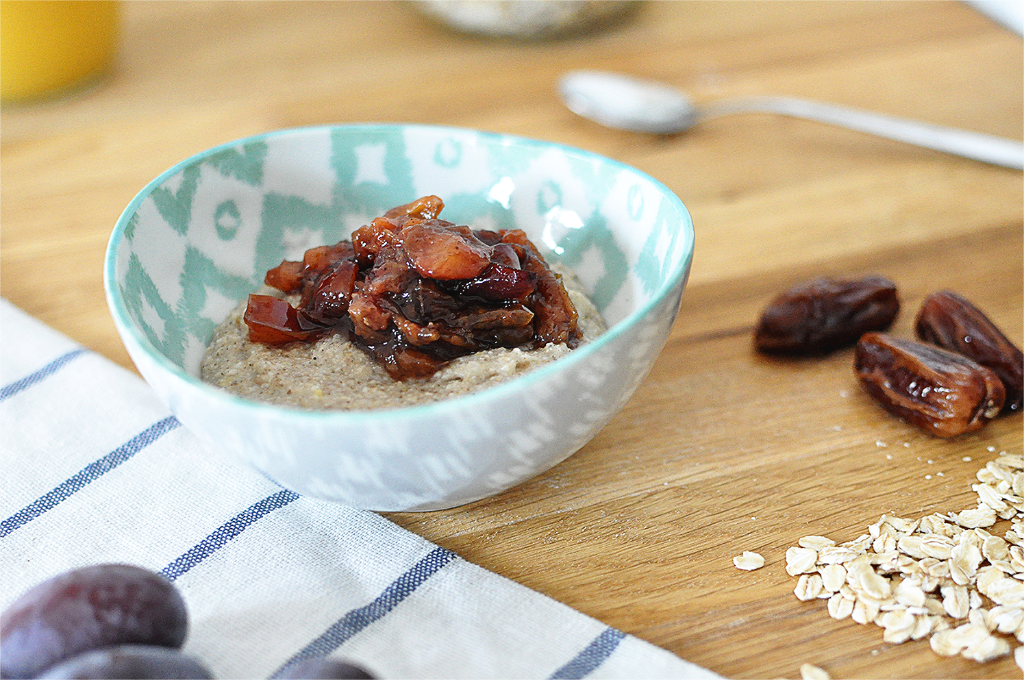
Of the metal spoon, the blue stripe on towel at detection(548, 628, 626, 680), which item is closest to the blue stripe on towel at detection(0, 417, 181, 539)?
the blue stripe on towel at detection(548, 628, 626, 680)

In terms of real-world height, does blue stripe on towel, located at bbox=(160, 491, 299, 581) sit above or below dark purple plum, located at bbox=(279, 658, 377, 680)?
below

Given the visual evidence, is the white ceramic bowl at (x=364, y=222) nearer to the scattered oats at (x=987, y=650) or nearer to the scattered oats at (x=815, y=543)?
the scattered oats at (x=815, y=543)

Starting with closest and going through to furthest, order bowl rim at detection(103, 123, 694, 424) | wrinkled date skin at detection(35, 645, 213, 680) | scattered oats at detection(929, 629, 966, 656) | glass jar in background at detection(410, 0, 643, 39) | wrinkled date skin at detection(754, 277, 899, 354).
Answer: wrinkled date skin at detection(35, 645, 213, 680), bowl rim at detection(103, 123, 694, 424), scattered oats at detection(929, 629, 966, 656), wrinkled date skin at detection(754, 277, 899, 354), glass jar in background at detection(410, 0, 643, 39)

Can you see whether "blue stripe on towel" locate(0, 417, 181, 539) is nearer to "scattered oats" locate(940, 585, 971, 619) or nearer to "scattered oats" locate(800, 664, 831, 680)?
"scattered oats" locate(800, 664, 831, 680)

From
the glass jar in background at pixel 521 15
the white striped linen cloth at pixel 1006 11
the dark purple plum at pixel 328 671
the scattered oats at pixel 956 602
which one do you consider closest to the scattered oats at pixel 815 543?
the scattered oats at pixel 956 602

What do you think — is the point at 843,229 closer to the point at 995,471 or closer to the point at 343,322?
the point at 995,471

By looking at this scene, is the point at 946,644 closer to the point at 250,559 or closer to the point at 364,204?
the point at 250,559

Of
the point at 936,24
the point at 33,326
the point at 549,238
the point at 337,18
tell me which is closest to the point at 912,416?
the point at 549,238
